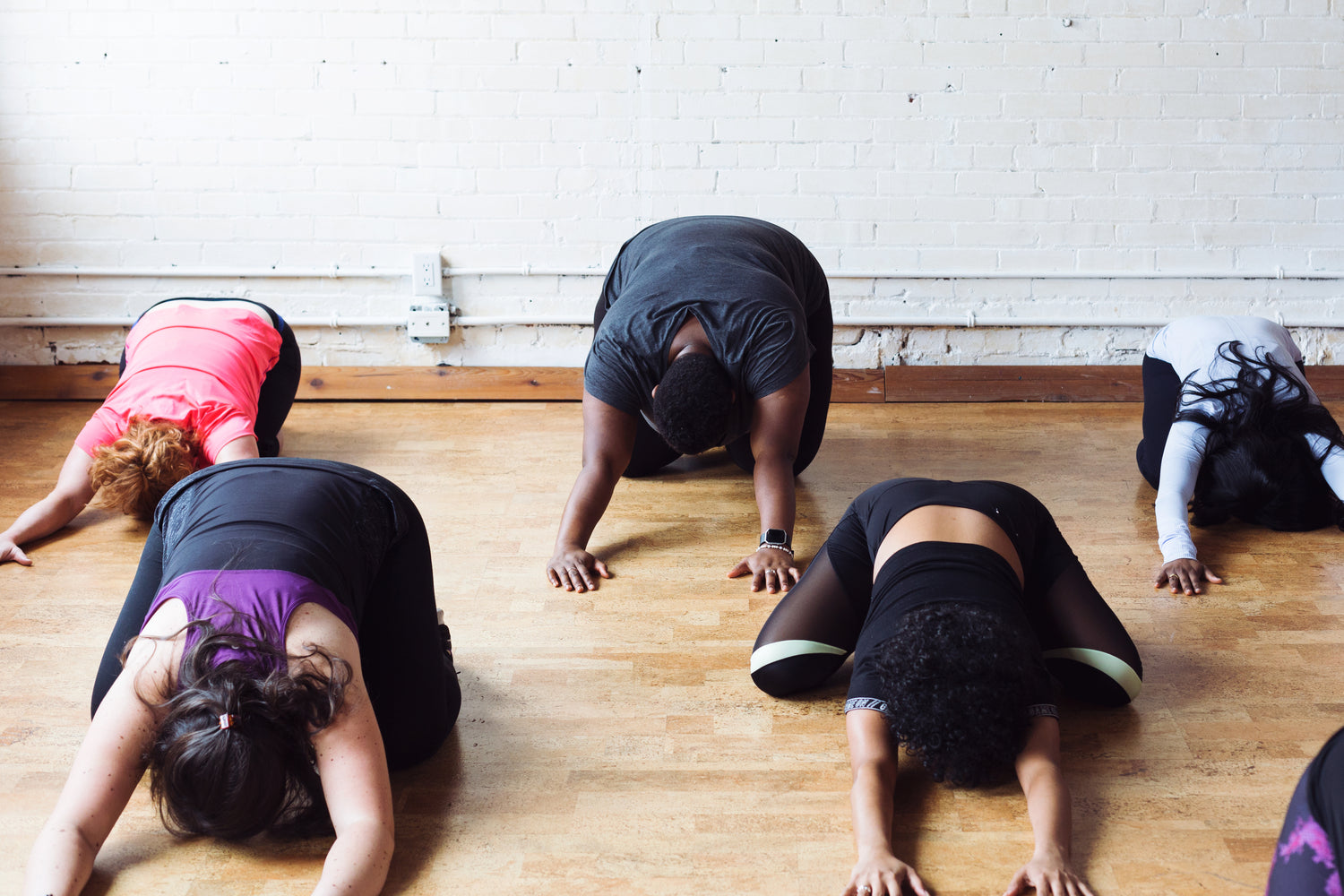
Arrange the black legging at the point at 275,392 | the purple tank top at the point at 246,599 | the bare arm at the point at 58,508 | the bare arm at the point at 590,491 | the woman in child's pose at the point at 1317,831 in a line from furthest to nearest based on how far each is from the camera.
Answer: the black legging at the point at 275,392 < the bare arm at the point at 58,508 < the bare arm at the point at 590,491 < the purple tank top at the point at 246,599 < the woman in child's pose at the point at 1317,831

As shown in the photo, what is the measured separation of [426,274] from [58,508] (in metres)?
1.55

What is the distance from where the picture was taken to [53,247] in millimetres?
4016

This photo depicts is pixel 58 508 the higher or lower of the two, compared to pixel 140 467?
lower

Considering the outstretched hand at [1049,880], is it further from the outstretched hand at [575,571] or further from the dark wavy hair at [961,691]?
the outstretched hand at [575,571]

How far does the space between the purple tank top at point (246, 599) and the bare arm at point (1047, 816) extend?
116 cm

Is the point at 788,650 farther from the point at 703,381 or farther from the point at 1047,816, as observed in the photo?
the point at 703,381

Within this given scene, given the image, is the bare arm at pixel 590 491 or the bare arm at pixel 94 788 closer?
the bare arm at pixel 94 788

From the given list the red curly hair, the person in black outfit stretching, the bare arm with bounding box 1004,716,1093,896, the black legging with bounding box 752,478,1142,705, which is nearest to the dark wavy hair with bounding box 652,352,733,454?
the person in black outfit stretching

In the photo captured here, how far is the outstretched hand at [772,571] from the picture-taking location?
267cm

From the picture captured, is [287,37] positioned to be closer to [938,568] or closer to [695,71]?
[695,71]

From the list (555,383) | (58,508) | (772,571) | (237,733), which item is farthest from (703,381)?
(58,508)

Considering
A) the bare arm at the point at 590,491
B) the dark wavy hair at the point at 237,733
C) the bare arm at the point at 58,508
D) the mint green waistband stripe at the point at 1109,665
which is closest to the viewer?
the dark wavy hair at the point at 237,733

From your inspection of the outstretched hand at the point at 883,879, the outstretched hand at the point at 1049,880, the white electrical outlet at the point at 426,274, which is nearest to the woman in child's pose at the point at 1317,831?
the outstretched hand at the point at 1049,880

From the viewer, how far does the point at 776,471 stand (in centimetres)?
274
